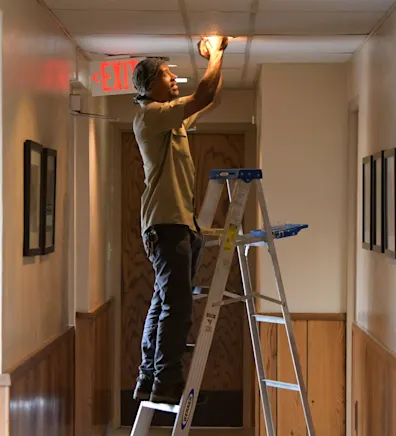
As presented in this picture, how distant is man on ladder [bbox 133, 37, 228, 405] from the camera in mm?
2904

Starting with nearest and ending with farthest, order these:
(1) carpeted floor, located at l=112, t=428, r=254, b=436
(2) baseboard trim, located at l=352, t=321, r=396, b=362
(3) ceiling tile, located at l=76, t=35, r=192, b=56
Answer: (2) baseboard trim, located at l=352, t=321, r=396, b=362 < (3) ceiling tile, located at l=76, t=35, r=192, b=56 < (1) carpeted floor, located at l=112, t=428, r=254, b=436

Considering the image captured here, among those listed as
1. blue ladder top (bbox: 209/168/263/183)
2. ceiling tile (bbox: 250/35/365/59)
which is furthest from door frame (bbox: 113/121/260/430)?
blue ladder top (bbox: 209/168/263/183)

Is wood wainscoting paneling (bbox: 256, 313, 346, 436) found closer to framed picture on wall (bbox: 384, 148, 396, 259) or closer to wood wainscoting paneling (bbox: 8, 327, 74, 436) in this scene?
wood wainscoting paneling (bbox: 8, 327, 74, 436)

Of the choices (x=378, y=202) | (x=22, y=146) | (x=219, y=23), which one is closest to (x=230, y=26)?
(x=219, y=23)

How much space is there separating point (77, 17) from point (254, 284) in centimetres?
252

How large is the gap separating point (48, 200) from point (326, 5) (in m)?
1.46

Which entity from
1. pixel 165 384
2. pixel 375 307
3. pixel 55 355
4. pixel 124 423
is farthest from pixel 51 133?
pixel 124 423

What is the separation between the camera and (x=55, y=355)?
12.0ft

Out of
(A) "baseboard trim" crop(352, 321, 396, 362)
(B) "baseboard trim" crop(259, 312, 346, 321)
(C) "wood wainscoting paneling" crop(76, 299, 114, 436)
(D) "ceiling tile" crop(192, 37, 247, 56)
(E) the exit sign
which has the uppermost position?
(D) "ceiling tile" crop(192, 37, 247, 56)

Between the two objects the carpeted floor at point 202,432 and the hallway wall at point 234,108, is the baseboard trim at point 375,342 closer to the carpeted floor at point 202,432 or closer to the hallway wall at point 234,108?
the carpeted floor at point 202,432

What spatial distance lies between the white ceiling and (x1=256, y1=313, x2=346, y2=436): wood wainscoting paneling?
155cm

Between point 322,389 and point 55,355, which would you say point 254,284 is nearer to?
point 322,389

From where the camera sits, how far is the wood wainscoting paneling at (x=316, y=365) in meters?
4.64

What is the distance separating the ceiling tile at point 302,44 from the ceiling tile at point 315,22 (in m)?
0.12
